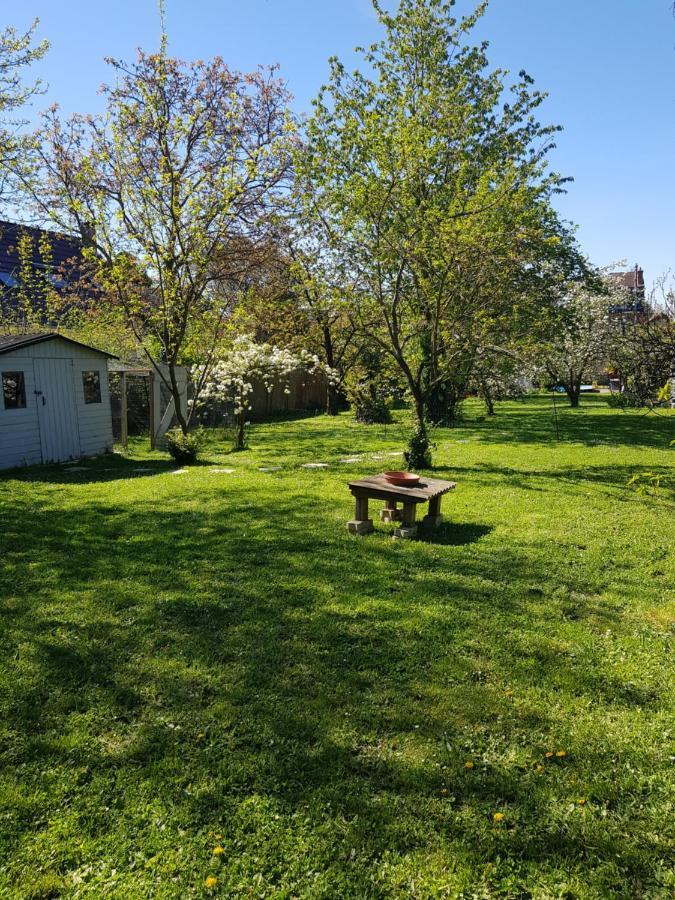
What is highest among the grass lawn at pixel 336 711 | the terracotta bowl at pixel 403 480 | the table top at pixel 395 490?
the terracotta bowl at pixel 403 480

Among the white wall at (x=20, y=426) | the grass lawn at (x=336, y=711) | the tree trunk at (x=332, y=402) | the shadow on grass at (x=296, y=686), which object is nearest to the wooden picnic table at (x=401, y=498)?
the grass lawn at (x=336, y=711)

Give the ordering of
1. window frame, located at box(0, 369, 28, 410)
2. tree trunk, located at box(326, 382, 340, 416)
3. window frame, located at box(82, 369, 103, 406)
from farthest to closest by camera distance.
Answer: tree trunk, located at box(326, 382, 340, 416), window frame, located at box(82, 369, 103, 406), window frame, located at box(0, 369, 28, 410)

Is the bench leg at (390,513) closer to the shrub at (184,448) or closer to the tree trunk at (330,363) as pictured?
the shrub at (184,448)

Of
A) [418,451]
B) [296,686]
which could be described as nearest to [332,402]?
[418,451]

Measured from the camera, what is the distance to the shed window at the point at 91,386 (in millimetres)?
12023

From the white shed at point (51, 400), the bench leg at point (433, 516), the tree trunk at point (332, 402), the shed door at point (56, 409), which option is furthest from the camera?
the tree trunk at point (332, 402)

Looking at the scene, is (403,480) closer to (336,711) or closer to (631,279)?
(336,711)

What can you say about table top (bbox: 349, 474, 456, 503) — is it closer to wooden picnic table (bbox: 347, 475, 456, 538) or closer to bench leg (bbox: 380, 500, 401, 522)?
wooden picnic table (bbox: 347, 475, 456, 538)

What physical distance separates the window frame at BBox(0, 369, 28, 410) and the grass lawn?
4.64m

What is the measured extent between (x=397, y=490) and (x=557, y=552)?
1.75 metres

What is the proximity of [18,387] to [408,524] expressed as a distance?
8271 millimetres

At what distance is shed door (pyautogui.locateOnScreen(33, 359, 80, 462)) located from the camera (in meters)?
10.9

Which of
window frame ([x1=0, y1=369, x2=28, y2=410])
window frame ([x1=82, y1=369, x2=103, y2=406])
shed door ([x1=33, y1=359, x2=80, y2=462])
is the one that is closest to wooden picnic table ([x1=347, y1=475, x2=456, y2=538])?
window frame ([x1=0, y1=369, x2=28, y2=410])

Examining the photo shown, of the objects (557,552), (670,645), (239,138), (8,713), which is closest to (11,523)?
(8,713)
